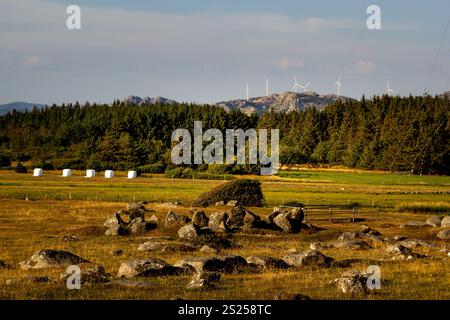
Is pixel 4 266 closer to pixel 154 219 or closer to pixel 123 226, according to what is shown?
pixel 123 226

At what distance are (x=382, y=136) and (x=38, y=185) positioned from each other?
112 m

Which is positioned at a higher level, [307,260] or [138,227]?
[307,260]

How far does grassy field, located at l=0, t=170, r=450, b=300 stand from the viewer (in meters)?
26.7

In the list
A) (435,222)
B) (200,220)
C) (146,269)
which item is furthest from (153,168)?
(146,269)

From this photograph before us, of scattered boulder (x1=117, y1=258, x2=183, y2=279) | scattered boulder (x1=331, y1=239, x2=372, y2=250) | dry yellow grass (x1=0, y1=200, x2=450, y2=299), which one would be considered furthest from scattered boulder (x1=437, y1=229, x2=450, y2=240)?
scattered boulder (x1=117, y1=258, x2=183, y2=279)

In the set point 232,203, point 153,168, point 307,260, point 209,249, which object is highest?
point 307,260

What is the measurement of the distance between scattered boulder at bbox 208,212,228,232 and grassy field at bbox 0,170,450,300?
1.89 meters

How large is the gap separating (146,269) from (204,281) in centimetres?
407

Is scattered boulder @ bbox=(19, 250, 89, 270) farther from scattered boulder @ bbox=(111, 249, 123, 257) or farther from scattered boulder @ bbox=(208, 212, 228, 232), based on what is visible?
scattered boulder @ bbox=(208, 212, 228, 232)

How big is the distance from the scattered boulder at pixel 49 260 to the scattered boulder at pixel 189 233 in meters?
16.1

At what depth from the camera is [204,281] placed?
27.8 metres
